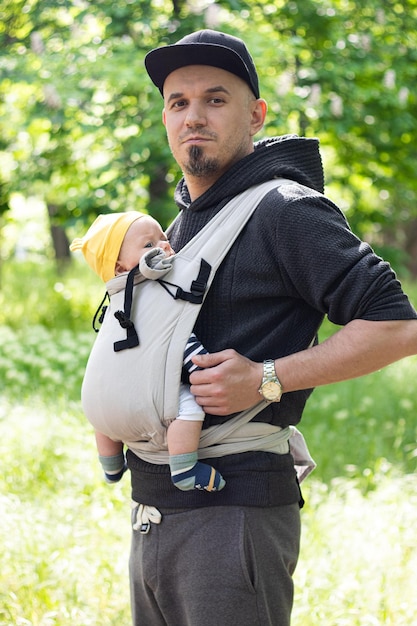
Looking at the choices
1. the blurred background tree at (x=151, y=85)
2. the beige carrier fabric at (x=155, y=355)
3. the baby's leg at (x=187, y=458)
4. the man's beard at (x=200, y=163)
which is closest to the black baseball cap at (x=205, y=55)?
the man's beard at (x=200, y=163)

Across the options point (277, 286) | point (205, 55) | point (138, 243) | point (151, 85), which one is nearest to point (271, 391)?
point (277, 286)

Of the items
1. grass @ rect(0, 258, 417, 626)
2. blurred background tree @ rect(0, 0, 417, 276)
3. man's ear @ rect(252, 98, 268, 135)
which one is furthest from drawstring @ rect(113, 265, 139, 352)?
blurred background tree @ rect(0, 0, 417, 276)

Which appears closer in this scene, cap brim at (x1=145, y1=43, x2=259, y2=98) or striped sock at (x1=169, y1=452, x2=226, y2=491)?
striped sock at (x1=169, y1=452, x2=226, y2=491)

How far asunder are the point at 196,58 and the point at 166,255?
1.67ft

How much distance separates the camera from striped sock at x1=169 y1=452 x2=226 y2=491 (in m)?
1.84

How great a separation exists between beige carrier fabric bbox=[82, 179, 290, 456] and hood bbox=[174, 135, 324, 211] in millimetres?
34

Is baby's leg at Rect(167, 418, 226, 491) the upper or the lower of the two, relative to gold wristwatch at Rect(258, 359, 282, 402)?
lower

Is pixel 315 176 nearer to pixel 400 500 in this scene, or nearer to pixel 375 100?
pixel 400 500

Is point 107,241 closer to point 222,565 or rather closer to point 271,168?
point 271,168

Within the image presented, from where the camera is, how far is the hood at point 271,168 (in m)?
1.94

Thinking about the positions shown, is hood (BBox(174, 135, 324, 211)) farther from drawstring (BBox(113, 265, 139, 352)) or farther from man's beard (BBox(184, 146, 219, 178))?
drawstring (BBox(113, 265, 139, 352))

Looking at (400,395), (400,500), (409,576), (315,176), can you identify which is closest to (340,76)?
(400,395)

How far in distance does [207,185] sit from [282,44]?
5153 millimetres

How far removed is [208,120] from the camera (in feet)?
6.54
